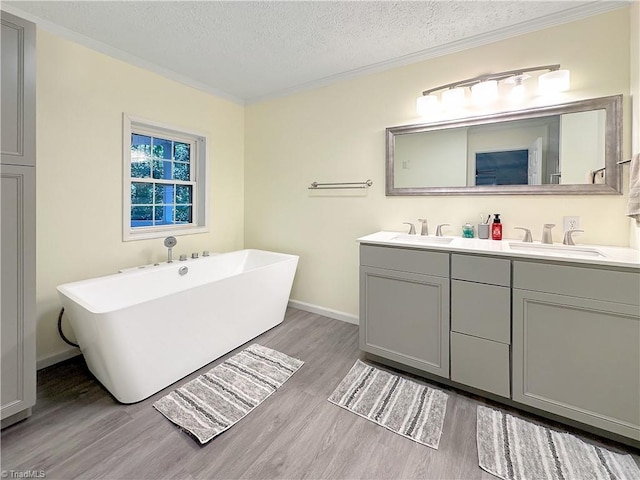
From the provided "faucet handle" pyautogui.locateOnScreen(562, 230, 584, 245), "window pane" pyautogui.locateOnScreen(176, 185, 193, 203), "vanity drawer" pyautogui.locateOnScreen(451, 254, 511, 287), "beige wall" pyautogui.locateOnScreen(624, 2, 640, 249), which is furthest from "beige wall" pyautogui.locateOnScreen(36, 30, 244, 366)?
"beige wall" pyautogui.locateOnScreen(624, 2, 640, 249)

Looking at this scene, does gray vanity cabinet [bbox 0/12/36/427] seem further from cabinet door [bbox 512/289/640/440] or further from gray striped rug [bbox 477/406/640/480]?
cabinet door [bbox 512/289/640/440]

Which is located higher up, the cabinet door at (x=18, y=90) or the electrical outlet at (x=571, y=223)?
the cabinet door at (x=18, y=90)

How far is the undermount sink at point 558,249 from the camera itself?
1.77 meters

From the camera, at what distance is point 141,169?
293cm

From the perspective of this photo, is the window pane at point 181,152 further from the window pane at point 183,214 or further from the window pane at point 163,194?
the window pane at point 183,214

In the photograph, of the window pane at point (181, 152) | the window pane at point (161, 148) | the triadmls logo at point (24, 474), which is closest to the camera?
the triadmls logo at point (24, 474)

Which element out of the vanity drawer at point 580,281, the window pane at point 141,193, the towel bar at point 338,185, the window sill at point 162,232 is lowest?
the vanity drawer at point 580,281

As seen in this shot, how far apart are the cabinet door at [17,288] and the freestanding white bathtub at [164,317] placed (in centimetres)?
20

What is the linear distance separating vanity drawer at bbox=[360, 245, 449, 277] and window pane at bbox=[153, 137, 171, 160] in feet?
7.59

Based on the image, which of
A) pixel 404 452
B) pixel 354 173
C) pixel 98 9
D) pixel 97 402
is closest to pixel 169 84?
pixel 98 9

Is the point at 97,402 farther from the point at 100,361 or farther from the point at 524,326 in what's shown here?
the point at 524,326

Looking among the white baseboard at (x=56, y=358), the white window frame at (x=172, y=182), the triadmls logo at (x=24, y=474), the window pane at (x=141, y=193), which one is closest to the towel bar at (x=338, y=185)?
the white window frame at (x=172, y=182)

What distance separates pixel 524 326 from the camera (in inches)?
66.2

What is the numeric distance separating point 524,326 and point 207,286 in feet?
6.49
